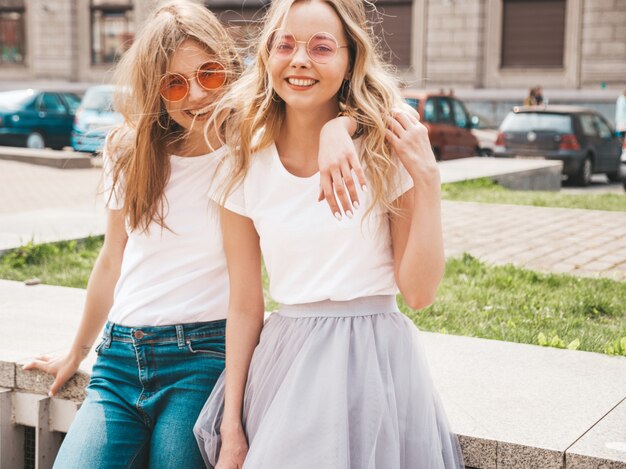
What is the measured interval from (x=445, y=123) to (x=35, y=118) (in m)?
9.58

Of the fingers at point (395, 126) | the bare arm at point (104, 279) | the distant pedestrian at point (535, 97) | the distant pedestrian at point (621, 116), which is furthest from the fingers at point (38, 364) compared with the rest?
the distant pedestrian at point (535, 97)

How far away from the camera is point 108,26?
35.7m

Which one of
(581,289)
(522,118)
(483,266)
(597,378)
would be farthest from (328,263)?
(522,118)

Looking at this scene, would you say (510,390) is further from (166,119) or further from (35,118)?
(35,118)

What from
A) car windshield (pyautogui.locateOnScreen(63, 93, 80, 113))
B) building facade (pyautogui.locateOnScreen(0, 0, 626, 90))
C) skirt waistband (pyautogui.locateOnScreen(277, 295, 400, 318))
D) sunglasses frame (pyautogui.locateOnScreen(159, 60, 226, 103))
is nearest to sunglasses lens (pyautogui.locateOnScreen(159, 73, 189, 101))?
sunglasses frame (pyautogui.locateOnScreen(159, 60, 226, 103))

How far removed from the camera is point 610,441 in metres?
2.77

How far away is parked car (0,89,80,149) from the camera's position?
21359 mm

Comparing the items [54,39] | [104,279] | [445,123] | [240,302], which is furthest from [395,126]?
[54,39]

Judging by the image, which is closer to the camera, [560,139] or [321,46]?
[321,46]

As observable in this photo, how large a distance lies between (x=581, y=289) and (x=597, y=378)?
2440mm

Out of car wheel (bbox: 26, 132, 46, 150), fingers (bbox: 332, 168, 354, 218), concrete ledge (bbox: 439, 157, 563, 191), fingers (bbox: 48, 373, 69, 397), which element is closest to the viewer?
fingers (bbox: 332, 168, 354, 218)

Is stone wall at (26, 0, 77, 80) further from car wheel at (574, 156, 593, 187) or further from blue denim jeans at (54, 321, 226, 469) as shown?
blue denim jeans at (54, 321, 226, 469)

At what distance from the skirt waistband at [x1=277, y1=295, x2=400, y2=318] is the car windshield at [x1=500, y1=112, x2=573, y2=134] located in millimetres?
15303

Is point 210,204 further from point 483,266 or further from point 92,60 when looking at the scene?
point 92,60
